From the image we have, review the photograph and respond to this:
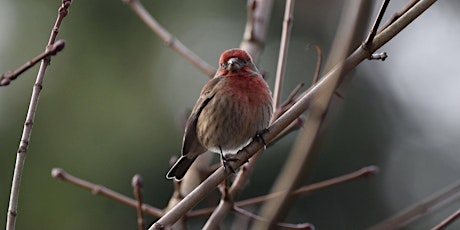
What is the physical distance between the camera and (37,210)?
34.4 feet

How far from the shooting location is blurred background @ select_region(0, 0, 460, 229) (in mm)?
10781

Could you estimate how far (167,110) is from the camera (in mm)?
11656

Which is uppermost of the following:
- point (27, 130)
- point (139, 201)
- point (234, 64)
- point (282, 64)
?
point (234, 64)

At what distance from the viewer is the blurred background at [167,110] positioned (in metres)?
10.8

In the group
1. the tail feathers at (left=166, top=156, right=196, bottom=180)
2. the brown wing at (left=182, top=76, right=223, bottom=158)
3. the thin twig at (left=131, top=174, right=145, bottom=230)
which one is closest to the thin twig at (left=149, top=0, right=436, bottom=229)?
the thin twig at (left=131, top=174, right=145, bottom=230)

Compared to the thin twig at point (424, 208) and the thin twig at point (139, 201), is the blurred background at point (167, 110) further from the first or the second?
the thin twig at point (424, 208)

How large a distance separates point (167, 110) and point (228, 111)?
7.11m

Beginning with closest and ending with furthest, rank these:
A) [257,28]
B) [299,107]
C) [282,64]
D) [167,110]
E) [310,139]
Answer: [310,139] < [299,107] < [282,64] < [257,28] < [167,110]

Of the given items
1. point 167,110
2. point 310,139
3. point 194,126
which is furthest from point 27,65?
point 167,110

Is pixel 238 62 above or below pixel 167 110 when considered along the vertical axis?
below

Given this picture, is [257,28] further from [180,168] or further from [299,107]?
[299,107]

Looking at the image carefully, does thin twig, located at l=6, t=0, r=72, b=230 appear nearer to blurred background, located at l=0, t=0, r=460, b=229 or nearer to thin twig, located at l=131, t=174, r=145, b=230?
thin twig, located at l=131, t=174, r=145, b=230

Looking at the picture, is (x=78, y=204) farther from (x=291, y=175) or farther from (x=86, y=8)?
(x=291, y=175)

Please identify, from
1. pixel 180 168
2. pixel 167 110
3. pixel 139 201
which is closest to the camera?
pixel 139 201
